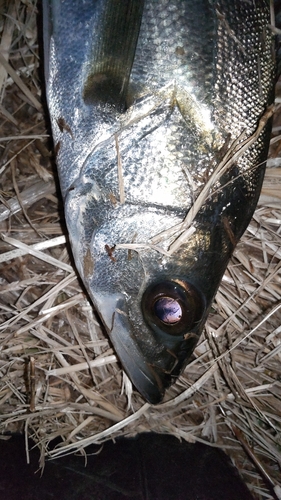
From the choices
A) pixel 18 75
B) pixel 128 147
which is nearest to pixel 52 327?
pixel 128 147

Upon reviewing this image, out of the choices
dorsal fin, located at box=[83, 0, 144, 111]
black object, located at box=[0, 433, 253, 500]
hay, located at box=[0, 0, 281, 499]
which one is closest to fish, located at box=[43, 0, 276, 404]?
dorsal fin, located at box=[83, 0, 144, 111]

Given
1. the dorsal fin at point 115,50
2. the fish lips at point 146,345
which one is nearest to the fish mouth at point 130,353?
the fish lips at point 146,345

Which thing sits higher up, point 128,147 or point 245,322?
point 128,147

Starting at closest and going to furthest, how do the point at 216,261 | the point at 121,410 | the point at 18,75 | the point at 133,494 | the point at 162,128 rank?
the point at 162,128 < the point at 216,261 < the point at 133,494 < the point at 18,75 < the point at 121,410

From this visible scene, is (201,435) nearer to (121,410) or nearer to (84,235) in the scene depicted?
(121,410)

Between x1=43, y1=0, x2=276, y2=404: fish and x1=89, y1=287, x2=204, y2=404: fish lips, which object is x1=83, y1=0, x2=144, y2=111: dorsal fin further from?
x1=89, y1=287, x2=204, y2=404: fish lips

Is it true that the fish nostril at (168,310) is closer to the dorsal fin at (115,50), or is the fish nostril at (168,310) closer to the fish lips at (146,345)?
the fish lips at (146,345)
